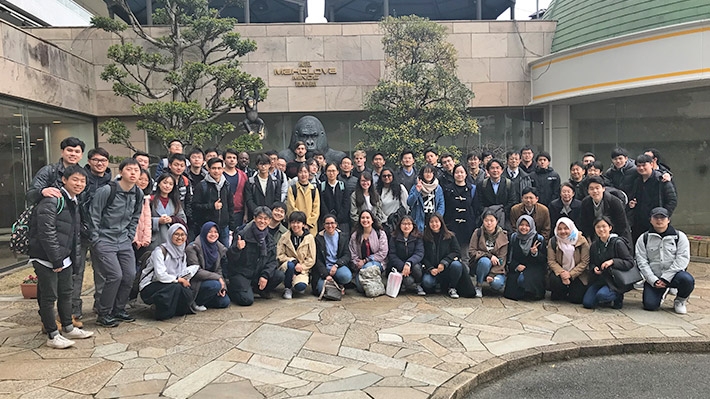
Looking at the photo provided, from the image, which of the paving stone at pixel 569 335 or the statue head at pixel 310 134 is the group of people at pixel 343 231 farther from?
the statue head at pixel 310 134

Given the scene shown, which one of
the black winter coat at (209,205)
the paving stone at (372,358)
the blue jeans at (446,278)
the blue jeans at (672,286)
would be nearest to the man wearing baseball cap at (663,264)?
the blue jeans at (672,286)

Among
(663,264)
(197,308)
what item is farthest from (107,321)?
(663,264)

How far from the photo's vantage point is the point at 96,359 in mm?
4492

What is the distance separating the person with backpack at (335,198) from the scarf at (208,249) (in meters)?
1.67

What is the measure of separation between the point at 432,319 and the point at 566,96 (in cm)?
907

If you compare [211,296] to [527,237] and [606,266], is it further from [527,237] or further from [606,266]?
[606,266]

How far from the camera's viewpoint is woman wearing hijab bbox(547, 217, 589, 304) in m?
6.19

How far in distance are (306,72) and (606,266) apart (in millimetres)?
10433

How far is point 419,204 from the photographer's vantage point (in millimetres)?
7211

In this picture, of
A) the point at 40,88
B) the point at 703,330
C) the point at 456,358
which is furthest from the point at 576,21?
the point at 40,88

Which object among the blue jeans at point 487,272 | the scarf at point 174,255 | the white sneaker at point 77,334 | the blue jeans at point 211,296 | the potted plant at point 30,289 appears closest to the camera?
the white sneaker at point 77,334

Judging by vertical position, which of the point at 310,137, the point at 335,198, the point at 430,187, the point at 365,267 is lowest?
the point at 365,267

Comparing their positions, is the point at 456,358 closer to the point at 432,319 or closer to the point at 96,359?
the point at 432,319

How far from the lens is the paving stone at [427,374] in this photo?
4.11 meters
